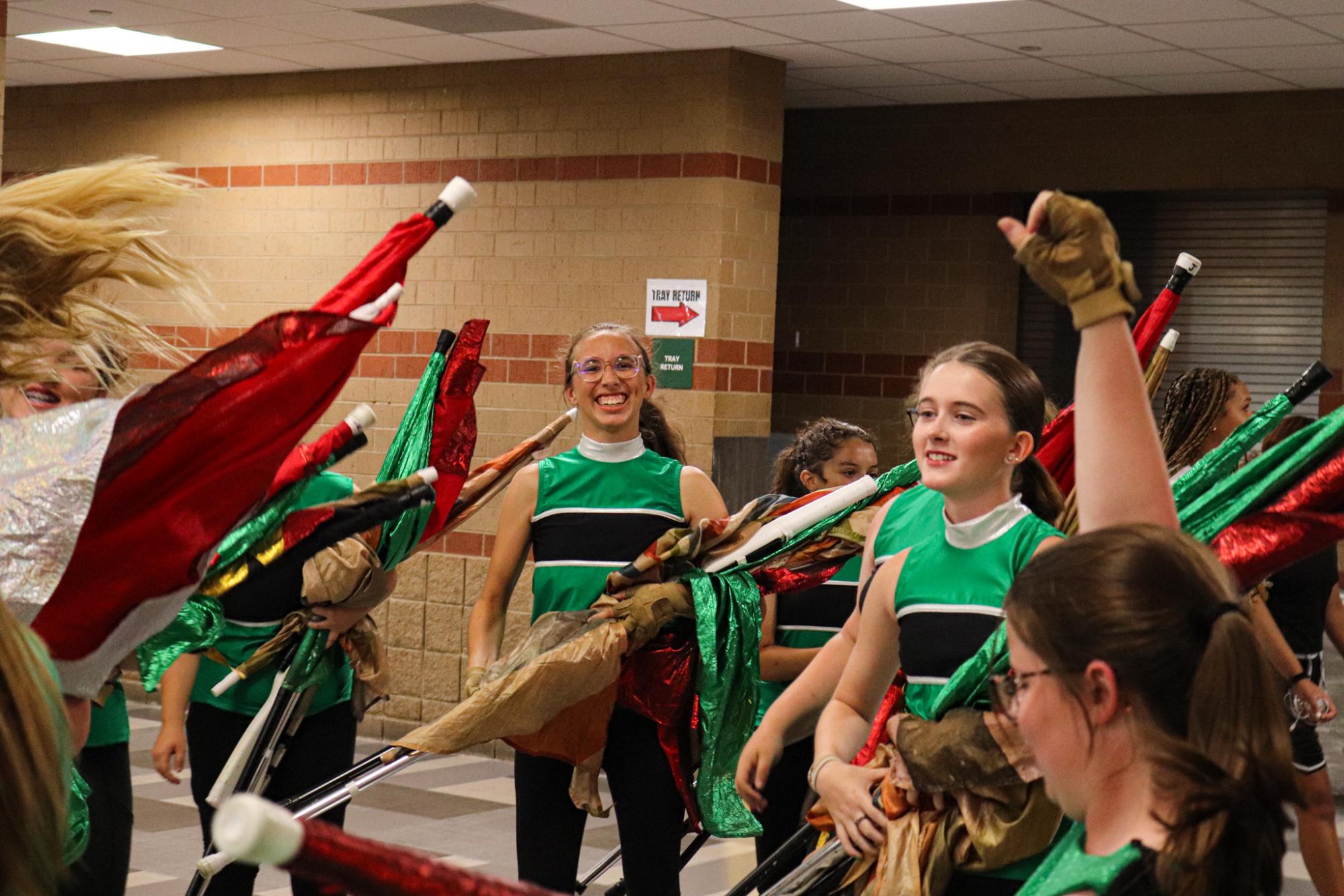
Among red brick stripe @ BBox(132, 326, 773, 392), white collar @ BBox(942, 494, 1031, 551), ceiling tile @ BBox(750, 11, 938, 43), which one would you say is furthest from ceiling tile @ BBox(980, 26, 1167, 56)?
white collar @ BBox(942, 494, 1031, 551)

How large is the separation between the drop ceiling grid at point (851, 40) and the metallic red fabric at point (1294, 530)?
4658 millimetres

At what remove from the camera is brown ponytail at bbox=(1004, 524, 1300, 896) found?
137 cm

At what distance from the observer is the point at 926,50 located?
7.53 meters

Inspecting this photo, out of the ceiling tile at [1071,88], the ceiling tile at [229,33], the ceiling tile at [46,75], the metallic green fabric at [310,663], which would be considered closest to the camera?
the metallic green fabric at [310,663]

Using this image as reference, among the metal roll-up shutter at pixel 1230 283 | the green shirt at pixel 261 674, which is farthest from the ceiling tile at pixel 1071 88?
the green shirt at pixel 261 674

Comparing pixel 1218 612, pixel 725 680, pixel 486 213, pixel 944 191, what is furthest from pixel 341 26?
pixel 1218 612

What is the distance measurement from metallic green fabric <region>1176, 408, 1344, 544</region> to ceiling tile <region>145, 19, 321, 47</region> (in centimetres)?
622

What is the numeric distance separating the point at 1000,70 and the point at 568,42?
2134 millimetres

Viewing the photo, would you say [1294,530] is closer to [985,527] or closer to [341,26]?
[985,527]

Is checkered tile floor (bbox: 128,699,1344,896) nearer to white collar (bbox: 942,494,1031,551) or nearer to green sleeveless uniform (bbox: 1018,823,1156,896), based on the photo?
white collar (bbox: 942,494,1031,551)

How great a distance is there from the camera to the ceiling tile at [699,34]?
22.9 feet

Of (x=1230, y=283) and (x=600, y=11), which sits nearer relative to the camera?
(x=600, y=11)

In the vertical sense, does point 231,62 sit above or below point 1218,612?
above

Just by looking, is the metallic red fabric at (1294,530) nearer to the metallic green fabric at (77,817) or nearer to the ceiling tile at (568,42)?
the metallic green fabric at (77,817)
